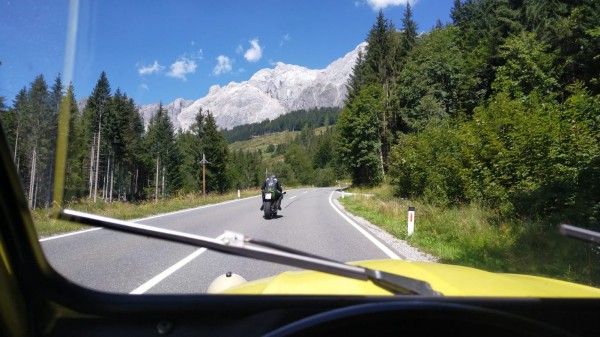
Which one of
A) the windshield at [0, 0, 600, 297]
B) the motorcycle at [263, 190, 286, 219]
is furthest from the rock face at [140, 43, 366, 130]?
the motorcycle at [263, 190, 286, 219]

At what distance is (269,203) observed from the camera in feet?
44.4

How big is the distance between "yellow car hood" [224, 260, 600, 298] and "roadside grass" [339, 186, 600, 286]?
0.88 meters

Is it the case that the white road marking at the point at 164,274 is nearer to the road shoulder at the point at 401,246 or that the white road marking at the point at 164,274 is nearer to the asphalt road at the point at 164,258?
the asphalt road at the point at 164,258

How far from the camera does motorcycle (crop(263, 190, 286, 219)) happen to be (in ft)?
44.4

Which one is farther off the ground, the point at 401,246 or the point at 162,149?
the point at 162,149

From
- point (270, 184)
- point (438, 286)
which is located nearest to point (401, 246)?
point (270, 184)

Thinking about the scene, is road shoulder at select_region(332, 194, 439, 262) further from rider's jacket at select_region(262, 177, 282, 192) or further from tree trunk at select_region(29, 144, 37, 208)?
tree trunk at select_region(29, 144, 37, 208)

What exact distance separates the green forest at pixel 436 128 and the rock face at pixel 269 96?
141 millimetres

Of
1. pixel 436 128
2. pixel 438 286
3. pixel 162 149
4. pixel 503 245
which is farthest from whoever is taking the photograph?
pixel 436 128

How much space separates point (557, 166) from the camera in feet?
36.6

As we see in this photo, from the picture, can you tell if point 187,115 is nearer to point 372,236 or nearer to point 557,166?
point 372,236

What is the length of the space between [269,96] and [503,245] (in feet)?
15.3

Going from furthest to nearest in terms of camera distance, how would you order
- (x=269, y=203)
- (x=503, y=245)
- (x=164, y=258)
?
(x=269, y=203)
(x=164, y=258)
(x=503, y=245)

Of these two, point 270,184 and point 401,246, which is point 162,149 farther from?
point 270,184
